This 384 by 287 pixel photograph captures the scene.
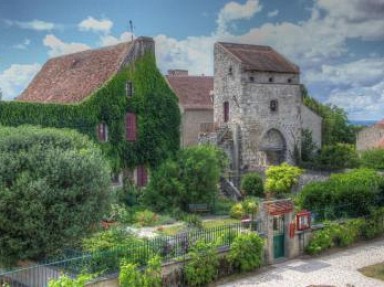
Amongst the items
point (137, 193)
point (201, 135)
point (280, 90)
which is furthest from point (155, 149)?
point (280, 90)

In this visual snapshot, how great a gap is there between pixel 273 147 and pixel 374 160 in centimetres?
845

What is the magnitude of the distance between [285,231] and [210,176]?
1004cm

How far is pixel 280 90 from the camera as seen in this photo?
43844mm

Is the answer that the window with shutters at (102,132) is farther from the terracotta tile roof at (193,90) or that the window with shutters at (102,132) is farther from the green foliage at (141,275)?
the green foliage at (141,275)

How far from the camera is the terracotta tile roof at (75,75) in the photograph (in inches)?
1329

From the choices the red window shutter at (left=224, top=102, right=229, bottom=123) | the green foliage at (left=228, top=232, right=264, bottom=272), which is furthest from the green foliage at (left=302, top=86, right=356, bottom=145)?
the green foliage at (left=228, top=232, right=264, bottom=272)

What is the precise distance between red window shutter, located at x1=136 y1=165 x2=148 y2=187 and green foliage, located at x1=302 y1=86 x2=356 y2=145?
25610 millimetres

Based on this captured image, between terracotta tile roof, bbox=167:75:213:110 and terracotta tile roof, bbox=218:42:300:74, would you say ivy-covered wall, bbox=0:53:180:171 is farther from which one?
terracotta tile roof, bbox=167:75:213:110

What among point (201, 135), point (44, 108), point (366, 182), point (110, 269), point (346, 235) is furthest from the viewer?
point (201, 135)

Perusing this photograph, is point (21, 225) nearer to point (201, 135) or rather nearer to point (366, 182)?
point (366, 182)

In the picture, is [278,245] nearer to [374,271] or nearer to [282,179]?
[374,271]

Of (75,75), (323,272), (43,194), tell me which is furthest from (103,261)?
(75,75)

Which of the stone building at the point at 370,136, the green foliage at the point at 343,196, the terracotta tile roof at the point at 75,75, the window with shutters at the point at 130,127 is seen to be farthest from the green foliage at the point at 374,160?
the terracotta tile roof at the point at 75,75

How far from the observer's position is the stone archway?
4428cm
